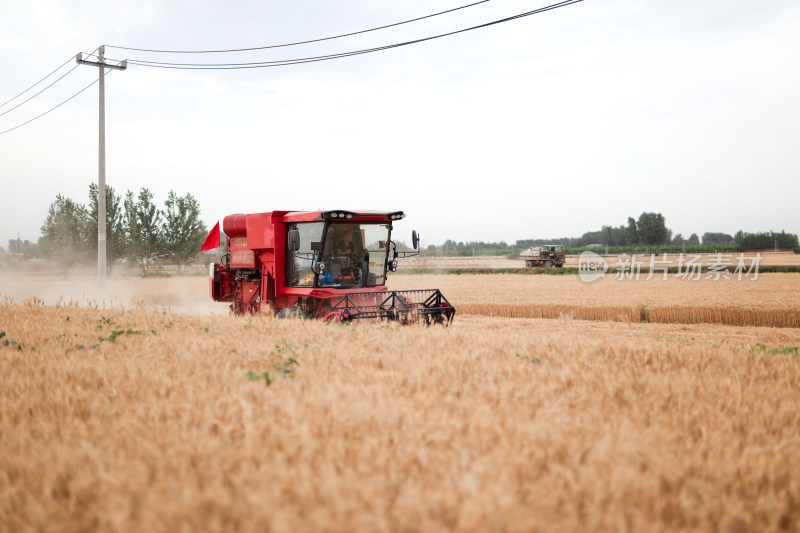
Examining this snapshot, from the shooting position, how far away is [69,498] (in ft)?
9.18

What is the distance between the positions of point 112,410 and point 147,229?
56.1 metres

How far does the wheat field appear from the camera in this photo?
8.39 feet

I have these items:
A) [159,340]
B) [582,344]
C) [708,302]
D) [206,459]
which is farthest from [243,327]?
[708,302]

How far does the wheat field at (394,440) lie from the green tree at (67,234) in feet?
173

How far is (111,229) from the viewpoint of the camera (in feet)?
170

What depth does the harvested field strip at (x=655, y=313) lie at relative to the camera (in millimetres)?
18109

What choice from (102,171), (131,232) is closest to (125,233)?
(131,232)

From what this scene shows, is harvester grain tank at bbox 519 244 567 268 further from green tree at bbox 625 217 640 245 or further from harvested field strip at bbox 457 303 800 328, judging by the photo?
green tree at bbox 625 217 640 245

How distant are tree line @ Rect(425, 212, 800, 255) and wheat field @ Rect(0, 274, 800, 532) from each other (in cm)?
5520

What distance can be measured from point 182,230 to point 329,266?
4840 centimetres

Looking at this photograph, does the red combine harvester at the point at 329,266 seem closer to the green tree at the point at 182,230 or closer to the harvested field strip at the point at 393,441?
the harvested field strip at the point at 393,441

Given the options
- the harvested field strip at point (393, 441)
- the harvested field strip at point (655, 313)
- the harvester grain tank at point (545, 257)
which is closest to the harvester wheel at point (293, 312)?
the harvested field strip at point (393, 441)

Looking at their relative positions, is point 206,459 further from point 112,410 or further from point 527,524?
point 527,524

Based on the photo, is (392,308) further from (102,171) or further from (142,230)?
(142,230)
